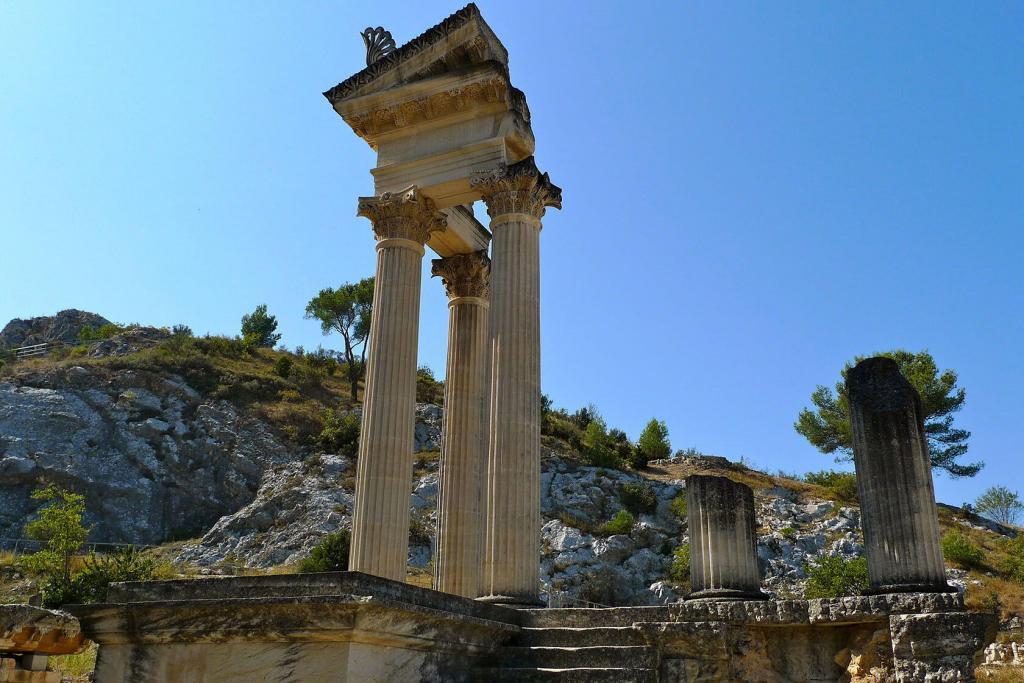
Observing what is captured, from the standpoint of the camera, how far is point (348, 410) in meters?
53.7

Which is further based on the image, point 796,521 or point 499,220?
point 796,521

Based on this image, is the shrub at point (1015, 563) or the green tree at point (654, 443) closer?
the shrub at point (1015, 563)

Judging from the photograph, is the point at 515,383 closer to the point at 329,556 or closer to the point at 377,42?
the point at 377,42

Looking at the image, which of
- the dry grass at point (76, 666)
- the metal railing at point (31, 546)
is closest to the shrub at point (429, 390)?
the metal railing at point (31, 546)

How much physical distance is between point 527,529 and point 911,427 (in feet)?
20.7

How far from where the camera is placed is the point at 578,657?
8906mm

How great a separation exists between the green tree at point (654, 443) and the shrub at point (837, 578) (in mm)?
21164

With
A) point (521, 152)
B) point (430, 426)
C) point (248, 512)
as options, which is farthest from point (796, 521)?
point (521, 152)

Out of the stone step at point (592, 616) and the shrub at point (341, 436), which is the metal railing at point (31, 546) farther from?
the stone step at point (592, 616)

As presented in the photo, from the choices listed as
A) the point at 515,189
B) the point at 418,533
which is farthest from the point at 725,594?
the point at 418,533

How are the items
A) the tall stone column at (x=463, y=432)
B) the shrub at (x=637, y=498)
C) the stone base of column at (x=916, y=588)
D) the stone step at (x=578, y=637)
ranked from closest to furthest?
1. the stone base of column at (x=916, y=588)
2. the stone step at (x=578, y=637)
3. the tall stone column at (x=463, y=432)
4. the shrub at (x=637, y=498)

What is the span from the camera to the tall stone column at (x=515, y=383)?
13.1 metres

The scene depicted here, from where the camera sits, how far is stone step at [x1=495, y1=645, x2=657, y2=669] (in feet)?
28.3

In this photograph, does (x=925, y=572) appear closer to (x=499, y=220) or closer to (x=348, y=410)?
(x=499, y=220)
